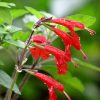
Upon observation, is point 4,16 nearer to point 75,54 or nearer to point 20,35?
point 20,35

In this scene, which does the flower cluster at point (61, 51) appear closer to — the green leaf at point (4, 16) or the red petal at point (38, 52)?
the red petal at point (38, 52)

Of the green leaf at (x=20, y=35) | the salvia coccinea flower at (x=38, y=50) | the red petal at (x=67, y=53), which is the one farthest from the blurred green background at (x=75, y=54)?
the red petal at (x=67, y=53)

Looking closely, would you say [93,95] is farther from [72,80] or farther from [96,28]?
[72,80]

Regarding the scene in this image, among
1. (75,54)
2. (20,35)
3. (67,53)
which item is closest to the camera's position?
(67,53)

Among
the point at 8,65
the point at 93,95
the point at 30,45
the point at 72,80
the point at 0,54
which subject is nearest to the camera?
the point at 30,45

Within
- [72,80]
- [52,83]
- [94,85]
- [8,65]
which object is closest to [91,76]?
[94,85]

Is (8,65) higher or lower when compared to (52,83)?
lower

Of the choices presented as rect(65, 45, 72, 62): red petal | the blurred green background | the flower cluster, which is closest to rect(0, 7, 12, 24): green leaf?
the flower cluster

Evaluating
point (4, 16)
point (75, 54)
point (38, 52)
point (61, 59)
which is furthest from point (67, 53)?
A: point (75, 54)

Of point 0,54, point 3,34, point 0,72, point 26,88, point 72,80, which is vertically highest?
point 3,34
